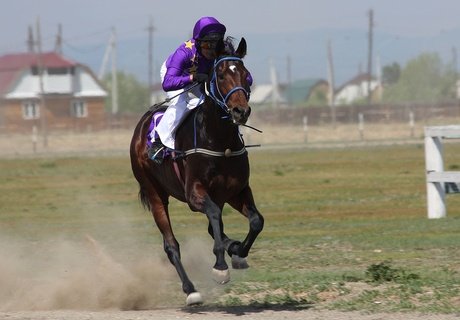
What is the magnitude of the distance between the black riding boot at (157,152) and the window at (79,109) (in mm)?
99971

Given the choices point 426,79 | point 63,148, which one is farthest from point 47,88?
point 426,79

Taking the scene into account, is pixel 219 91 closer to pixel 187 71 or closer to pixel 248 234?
pixel 187 71

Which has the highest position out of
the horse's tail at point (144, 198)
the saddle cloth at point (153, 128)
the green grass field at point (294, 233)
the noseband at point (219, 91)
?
the noseband at point (219, 91)

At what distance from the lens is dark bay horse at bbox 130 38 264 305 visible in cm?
1060

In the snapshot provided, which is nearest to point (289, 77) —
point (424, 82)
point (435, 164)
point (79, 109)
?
point (424, 82)

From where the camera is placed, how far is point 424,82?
162 m

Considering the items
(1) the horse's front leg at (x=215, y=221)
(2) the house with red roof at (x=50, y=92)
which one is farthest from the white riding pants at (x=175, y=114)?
(2) the house with red roof at (x=50, y=92)

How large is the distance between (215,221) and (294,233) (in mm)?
7560

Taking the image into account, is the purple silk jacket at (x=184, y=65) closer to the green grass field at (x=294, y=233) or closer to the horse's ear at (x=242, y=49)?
the horse's ear at (x=242, y=49)

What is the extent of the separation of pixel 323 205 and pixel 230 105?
13418 millimetres

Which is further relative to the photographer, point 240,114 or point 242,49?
point 242,49

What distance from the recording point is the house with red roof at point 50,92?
10562 centimetres

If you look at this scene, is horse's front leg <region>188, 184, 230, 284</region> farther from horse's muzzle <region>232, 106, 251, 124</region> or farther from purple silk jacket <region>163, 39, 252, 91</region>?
purple silk jacket <region>163, 39, 252, 91</region>

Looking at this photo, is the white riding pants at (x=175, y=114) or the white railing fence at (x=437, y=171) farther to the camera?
the white railing fence at (x=437, y=171)
